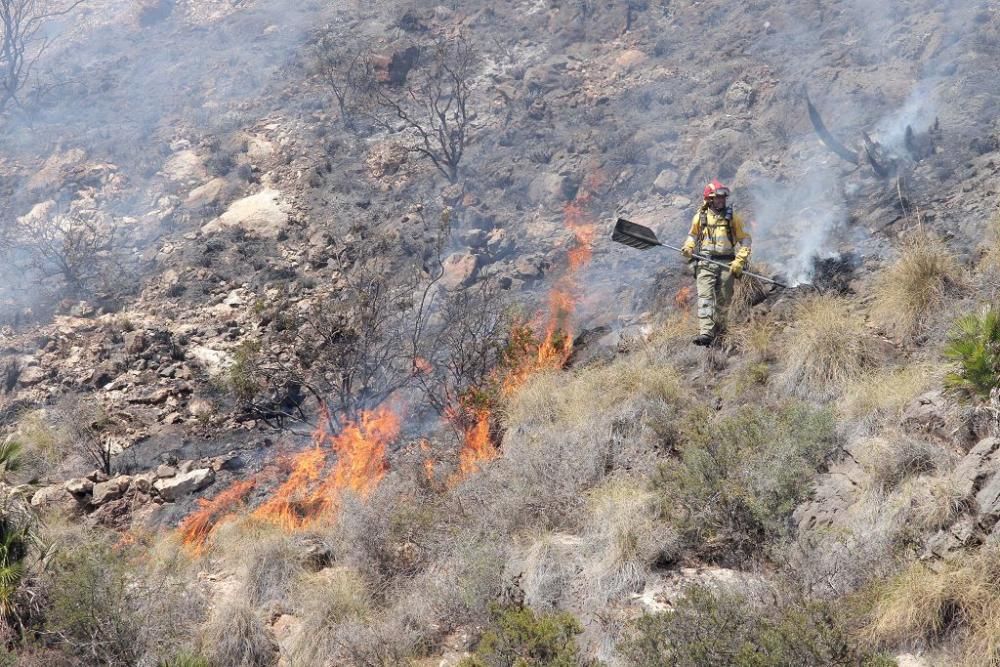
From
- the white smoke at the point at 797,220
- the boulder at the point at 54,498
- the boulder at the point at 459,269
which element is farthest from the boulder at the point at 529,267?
the boulder at the point at 54,498

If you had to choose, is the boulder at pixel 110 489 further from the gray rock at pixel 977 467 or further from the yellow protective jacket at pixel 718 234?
the gray rock at pixel 977 467

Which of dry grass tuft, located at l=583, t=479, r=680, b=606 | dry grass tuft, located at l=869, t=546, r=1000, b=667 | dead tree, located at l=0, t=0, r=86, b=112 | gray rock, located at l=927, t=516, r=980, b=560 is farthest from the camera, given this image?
dead tree, located at l=0, t=0, r=86, b=112

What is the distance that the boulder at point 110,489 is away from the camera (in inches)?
403

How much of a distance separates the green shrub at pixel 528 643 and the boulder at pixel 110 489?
289 inches

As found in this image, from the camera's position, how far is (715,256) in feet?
29.5

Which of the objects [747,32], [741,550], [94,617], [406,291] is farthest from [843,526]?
[747,32]

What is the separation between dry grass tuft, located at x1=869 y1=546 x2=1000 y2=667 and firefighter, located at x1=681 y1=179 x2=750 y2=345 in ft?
16.1

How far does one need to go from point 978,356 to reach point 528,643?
11.0 feet

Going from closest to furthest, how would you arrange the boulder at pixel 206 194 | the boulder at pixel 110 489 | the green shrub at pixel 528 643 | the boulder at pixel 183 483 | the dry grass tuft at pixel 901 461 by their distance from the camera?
1. the green shrub at pixel 528 643
2. the dry grass tuft at pixel 901 461
3. the boulder at pixel 110 489
4. the boulder at pixel 183 483
5. the boulder at pixel 206 194

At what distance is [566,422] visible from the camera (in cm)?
857

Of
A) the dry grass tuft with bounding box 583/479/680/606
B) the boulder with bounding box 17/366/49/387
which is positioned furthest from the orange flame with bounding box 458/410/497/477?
the boulder with bounding box 17/366/49/387

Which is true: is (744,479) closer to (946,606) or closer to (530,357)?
(946,606)

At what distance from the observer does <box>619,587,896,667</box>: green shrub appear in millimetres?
3785

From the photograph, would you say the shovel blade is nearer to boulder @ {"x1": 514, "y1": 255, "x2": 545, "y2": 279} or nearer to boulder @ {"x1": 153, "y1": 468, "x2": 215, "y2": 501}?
boulder @ {"x1": 514, "y1": 255, "x2": 545, "y2": 279}
